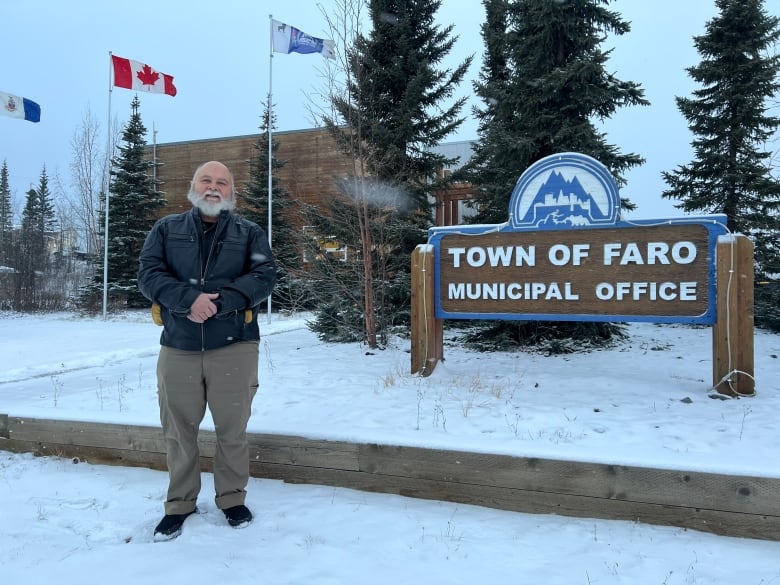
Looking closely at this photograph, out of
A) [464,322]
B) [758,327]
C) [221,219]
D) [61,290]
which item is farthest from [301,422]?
[61,290]

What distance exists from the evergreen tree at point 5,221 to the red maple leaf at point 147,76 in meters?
11.5

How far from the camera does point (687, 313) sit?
511cm

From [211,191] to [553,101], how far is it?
6777 millimetres

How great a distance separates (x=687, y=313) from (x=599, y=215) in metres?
1.26

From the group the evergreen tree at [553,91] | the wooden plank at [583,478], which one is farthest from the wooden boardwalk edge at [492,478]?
the evergreen tree at [553,91]

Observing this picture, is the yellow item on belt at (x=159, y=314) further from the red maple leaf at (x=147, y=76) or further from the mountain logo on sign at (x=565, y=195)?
the red maple leaf at (x=147, y=76)

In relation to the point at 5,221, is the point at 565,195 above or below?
below

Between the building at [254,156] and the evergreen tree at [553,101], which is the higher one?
the building at [254,156]

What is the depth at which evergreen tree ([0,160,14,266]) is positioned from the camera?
2430cm

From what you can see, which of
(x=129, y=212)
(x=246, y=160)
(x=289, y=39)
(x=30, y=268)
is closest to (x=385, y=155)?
(x=289, y=39)

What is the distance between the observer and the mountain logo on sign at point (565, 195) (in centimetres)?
552

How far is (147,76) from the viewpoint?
18.8 meters

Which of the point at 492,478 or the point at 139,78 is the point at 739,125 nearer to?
the point at 492,478

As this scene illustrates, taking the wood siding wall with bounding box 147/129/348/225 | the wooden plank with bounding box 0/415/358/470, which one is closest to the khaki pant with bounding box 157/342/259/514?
the wooden plank with bounding box 0/415/358/470
